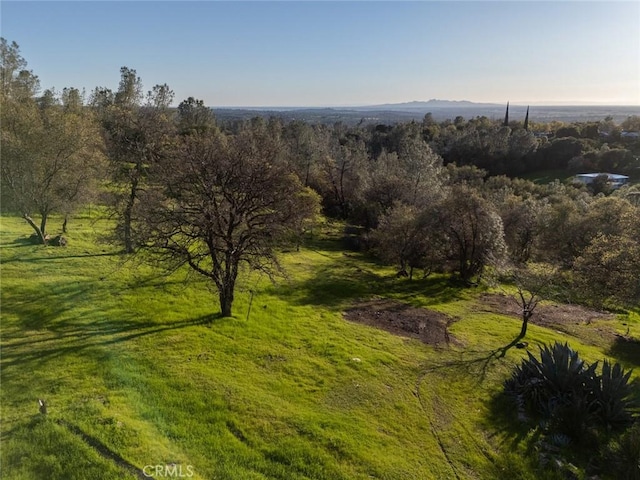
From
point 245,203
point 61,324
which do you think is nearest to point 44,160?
point 61,324

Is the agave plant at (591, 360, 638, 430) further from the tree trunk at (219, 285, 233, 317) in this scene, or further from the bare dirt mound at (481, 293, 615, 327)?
the tree trunk at (219, 285, 233, 317)

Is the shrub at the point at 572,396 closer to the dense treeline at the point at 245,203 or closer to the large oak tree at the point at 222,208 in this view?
the dense treeline at the point at 245,203

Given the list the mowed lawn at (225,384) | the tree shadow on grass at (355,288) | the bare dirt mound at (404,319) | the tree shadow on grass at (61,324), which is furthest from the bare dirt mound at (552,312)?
the tree shadow on grass at (61,324)

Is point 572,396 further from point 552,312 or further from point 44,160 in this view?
point 44,160

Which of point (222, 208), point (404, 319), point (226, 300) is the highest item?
point (222, 208)

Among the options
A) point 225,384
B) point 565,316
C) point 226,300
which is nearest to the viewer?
point 225,384

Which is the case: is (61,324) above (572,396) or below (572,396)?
above

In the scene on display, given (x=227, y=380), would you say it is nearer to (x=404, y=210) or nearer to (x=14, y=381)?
(x=14, y=381)
